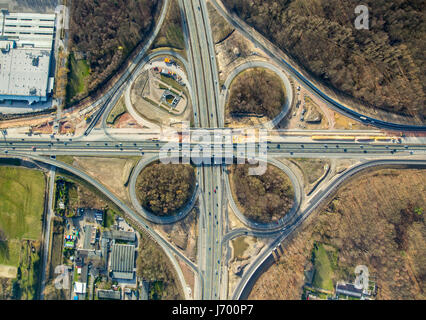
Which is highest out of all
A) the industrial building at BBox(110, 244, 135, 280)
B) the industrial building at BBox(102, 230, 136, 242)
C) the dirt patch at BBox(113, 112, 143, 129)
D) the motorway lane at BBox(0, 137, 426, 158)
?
the dirt patch at BBox(113, 112, 143, 129)

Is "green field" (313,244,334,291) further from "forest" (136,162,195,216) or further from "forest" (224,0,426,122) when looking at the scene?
"forest" (224,0,426,122)

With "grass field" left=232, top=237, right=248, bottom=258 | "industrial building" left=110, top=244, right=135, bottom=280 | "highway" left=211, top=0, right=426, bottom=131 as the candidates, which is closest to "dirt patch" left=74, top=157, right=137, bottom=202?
"industrial building" left=110, top=244, right=135, bottom=280

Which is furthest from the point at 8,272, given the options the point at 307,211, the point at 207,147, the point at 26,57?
the point at 307,211

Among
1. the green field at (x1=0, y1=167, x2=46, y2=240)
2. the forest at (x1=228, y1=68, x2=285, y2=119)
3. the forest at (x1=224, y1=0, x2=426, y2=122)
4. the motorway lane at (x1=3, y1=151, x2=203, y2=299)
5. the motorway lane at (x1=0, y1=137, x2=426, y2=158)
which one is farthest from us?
the green field at (x1=0, y1=167, x2=46, y2=240)

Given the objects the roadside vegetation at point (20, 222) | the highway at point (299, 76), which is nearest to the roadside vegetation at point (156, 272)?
the roadside vegetation at point (20, 222)

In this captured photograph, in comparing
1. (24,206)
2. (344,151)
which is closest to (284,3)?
(344,151)

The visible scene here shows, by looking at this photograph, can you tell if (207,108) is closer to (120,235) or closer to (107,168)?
(107,168)
